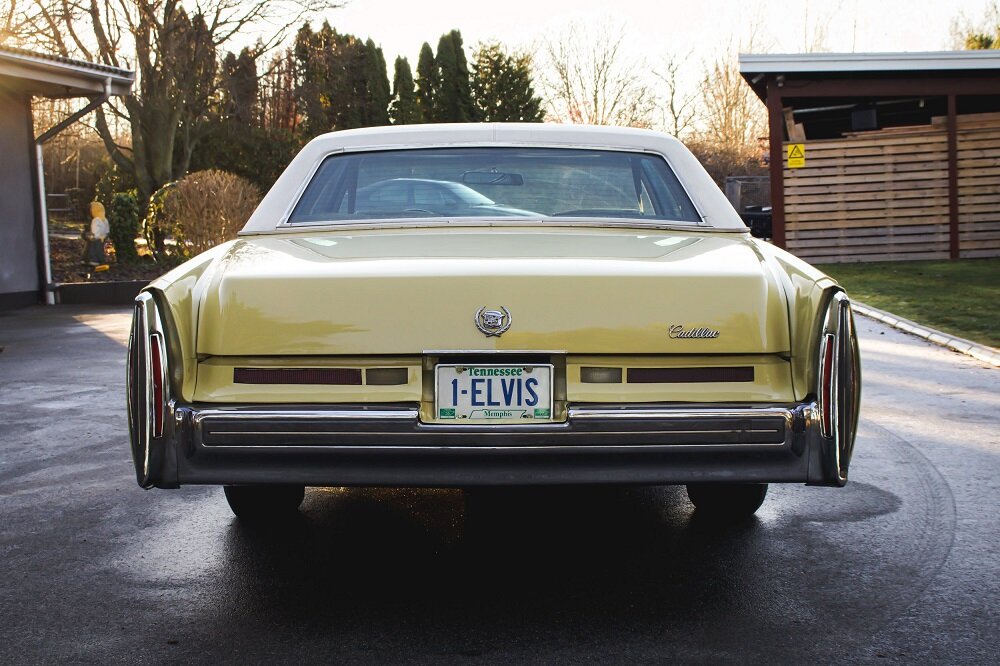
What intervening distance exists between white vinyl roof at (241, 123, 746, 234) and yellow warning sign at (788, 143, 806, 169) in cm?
1478

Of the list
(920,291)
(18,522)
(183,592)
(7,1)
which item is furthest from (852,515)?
(7,1)

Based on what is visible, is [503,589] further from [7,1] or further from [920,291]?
[7,1]

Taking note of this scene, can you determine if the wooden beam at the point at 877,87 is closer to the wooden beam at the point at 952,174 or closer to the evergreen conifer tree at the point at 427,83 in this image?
the wooden beam at the point at 952,174

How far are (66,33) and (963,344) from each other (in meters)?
24.8

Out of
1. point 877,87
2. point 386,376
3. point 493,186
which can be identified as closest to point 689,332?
point 386,376

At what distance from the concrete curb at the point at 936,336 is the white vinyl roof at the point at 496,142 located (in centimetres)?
490

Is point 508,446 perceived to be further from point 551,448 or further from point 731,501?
point 731,501

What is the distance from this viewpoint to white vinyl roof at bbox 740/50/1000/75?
58.5 ft

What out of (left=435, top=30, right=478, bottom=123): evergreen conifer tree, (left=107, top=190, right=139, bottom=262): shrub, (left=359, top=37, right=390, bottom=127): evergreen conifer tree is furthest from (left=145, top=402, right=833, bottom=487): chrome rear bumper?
(left=435, top=30, right=478, bottom=123): evergreen conifer tree

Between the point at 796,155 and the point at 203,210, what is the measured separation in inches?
400

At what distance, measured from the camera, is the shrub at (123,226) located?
18953 mm

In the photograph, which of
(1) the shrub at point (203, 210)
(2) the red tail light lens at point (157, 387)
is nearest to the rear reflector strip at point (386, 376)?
(2) the red tail light lens at point (157, 387)

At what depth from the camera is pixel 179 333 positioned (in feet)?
10.4

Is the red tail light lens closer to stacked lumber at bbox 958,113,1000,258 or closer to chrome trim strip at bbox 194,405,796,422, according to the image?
chrome trim strip at bbox 194,405,796,422
